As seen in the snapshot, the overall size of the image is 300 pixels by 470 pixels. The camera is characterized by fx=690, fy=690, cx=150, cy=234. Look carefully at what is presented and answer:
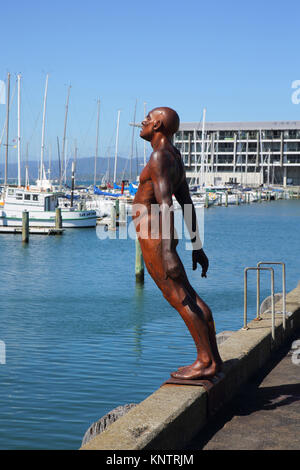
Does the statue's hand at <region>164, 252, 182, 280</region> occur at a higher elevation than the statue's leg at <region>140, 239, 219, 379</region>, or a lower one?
higher

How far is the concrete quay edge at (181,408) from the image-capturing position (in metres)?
Answer: 4.69

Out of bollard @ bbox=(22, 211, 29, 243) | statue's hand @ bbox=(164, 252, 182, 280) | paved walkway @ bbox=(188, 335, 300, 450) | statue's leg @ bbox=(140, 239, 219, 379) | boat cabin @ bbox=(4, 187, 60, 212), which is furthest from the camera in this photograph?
boat cabin @ bbox=(4, 187, 60, 212)

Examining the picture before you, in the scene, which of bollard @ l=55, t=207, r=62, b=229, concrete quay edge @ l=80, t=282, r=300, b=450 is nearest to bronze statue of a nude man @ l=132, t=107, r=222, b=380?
concrete quay edge @ l=80, t=282, r=300, b=450

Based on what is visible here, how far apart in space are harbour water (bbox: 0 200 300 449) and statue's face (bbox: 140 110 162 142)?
16.3ft

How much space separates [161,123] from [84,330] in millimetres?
→ 11904

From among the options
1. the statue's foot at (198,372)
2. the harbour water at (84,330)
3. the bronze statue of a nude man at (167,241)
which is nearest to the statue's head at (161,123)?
the bronze statue of a nude man at (167,241)

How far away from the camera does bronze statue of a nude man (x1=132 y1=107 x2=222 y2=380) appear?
5758 millimetres

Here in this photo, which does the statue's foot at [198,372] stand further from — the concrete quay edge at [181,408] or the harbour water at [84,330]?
the harbour water at [84,330]

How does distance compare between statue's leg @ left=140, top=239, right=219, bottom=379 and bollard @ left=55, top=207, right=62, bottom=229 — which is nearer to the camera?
statue's leg @ left=140, top=239, right=219, bottom=379

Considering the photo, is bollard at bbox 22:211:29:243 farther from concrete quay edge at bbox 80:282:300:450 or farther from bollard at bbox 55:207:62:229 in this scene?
concrete quay edge at bbox 80:282:300:450

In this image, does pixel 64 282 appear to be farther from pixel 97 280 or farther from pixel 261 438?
pixel 261 438

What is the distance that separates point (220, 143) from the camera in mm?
143500

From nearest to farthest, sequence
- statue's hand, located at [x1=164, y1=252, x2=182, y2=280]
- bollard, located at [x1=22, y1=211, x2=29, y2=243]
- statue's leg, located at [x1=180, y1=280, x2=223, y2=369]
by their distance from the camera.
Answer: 1. statue's hand, located at [x1=164, y1=252, x2=182, y2=280]
2. statue's leg, located at [x1=180, y1=280, x2=223, y2=369]
3. bollard, located at [x1=22, y1=211, x2=29, y2=243]

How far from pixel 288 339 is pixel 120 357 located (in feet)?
18.2
